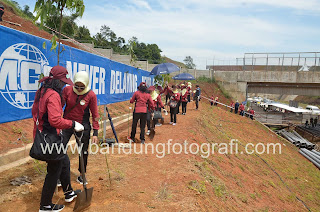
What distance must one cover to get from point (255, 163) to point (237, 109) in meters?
18.6

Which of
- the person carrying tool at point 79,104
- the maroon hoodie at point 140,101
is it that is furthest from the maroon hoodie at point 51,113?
the maroon hoodie at point 140,101

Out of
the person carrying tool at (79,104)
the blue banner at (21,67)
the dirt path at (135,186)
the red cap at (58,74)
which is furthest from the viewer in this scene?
the blue banner at (21,67)

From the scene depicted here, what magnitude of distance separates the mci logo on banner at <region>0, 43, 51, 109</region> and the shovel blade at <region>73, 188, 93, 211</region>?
102 inches

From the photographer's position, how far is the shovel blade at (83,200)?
3637 millimetres

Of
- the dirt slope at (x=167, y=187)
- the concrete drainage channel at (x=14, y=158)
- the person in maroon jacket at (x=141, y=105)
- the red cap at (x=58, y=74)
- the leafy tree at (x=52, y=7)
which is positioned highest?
the leafy tree at (x=52, y=7)

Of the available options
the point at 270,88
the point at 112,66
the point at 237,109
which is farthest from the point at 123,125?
the point at 270,88

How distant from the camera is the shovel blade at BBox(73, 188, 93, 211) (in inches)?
143

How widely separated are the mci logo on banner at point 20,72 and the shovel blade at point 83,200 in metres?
2.59

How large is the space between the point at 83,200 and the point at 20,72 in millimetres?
2829

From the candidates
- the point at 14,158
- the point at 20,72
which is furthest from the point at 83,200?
the point at 14,158

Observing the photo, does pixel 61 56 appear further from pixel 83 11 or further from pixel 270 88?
pixel 270 88

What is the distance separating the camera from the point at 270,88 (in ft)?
114

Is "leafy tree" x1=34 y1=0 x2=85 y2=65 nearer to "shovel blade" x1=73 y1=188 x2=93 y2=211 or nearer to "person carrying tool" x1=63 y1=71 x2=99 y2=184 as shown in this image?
"person carrying tool" x1=63 y1=71 x2=99 y2=184

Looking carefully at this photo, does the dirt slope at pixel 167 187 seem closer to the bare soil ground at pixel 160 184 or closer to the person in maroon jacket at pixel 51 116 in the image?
the bare soil ground at pixel 160 184
